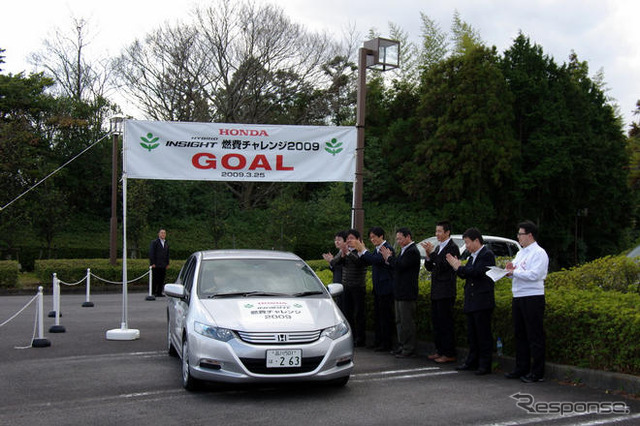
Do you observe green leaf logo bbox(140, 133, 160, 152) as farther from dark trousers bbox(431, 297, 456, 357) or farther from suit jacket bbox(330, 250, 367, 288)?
dark trousers bbox(431, 297, 456, 357)

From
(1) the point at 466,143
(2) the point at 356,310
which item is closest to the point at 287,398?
(2) the point at 356,310

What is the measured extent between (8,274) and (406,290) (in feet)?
54.8

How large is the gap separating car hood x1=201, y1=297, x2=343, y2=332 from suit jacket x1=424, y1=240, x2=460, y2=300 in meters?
1.79

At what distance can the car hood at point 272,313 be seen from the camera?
6.59m

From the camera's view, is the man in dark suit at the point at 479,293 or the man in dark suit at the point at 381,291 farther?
the man in dark suit at the point at 381,291

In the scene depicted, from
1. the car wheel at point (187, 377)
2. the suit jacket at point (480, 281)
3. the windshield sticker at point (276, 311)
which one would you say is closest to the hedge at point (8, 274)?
the car wheel at point (187, 377)

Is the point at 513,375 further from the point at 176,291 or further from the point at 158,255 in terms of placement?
the point at 158,255

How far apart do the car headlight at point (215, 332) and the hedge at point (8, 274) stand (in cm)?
1685

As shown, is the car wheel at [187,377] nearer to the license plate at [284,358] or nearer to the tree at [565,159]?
the license plate at [284,358]

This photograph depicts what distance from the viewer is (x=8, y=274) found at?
2100 cm

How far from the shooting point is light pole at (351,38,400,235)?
1126 centimetres

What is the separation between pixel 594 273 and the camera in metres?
10.2

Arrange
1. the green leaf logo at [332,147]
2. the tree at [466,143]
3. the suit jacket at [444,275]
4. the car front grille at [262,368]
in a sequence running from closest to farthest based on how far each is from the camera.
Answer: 1. the car front grille at [262,368]
2. the suit jacket at [444,275]
3. the green leaf logo at [332,147]
4. the tree at [466,143]

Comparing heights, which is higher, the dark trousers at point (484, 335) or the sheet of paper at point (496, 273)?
the sheet of paper at point (496, 273)
